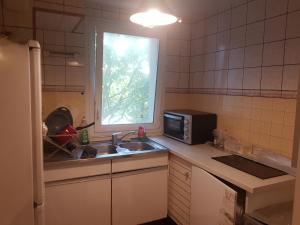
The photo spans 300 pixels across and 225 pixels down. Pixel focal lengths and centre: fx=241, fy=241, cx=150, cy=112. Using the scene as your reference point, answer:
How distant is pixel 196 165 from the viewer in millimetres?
1837

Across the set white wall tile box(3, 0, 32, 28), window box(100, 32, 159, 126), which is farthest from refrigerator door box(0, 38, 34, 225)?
window box(100, 32, 159, 126)

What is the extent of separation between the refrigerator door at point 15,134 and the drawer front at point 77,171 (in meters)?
0.64

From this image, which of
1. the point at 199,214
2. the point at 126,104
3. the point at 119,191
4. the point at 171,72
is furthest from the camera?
the point at 171,72

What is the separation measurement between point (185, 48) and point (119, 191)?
1.73 m

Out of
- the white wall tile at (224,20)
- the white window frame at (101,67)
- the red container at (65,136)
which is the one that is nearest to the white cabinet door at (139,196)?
the red container at (65,136)

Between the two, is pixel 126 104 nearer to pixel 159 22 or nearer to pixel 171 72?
pixel 171 72

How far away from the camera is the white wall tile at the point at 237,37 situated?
2.11m

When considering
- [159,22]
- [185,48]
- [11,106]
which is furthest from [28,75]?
[185,48]

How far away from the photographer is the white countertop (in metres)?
1.44

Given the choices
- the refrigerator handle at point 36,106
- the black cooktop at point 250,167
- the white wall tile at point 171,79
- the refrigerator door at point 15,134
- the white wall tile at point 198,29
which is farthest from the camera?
the white wall tile at point 171,79

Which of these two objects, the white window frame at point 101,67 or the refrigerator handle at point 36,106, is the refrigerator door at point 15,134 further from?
the white window frame at point 101,67

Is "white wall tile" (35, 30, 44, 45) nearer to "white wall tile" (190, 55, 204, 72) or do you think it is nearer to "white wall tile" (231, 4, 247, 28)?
"white wall tile" (190, 55, 204, 72)

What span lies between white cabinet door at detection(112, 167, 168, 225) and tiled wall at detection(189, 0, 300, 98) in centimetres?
105

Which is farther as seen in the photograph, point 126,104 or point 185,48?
point 185,48
